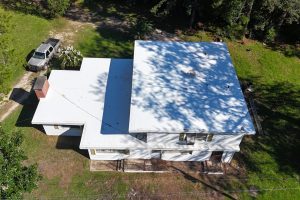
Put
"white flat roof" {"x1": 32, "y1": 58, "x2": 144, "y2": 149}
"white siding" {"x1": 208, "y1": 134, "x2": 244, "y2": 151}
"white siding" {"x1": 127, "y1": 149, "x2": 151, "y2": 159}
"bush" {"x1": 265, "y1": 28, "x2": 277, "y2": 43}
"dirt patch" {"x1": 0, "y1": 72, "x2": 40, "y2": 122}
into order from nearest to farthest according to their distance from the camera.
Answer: "white siding" {"x1": 208, "y1": 134, "x2": 244, "y2": 151}, "white flat roof" {"x1": 32, "y1": 58, "x2": 144, "y2": 149}, "white siding" {"x1": 127, "y1": 149, "x2": 151, "y2": 159}, "dirt patch" {"x1": 0, "y1": 72, "x2": 40, "y2": 122}, "bush" {"x1": 265, "y1": 28, "x2": 277, "y2": 43}

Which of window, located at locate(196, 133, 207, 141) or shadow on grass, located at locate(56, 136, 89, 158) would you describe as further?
shadow on grass, located at locate(56, 136, 89, 158)

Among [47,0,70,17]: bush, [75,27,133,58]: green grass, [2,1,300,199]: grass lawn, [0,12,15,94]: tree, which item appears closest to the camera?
[2,1,300,199]: grass lawn

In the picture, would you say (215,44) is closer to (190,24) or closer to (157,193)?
(190,24)

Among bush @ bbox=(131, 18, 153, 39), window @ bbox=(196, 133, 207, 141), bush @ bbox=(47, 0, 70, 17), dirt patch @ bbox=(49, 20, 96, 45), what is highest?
bush @ bbox=(47, 0, 70, 17)

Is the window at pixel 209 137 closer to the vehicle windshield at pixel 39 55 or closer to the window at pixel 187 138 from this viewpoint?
the window at pixel 187 138

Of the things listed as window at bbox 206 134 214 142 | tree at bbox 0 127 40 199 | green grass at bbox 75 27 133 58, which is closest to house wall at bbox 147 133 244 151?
window at bbox 206 134 214 142

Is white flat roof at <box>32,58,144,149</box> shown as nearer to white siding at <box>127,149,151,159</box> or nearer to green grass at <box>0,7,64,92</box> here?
white siding at <box>127,149,151,159</box>

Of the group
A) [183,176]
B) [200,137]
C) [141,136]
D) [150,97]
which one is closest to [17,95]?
[141,136]

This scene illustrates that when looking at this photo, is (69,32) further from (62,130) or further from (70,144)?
(70,144)
